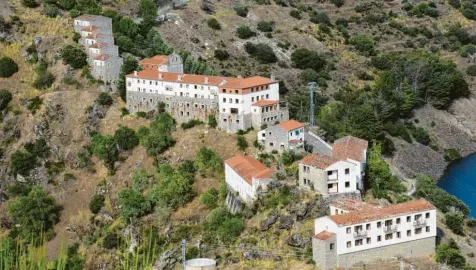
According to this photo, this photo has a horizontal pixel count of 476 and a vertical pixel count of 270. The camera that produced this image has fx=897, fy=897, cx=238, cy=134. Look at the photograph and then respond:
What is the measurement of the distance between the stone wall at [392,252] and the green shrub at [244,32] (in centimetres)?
7703

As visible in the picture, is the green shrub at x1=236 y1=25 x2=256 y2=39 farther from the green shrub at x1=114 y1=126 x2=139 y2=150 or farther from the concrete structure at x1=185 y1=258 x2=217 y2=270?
the concrete structure at x1=185 y1=258 x2=217 y2=270

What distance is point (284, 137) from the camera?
97.4 metres

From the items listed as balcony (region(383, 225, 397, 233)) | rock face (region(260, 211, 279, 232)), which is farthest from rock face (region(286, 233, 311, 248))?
balcony (region(383, 225, 397, 233))

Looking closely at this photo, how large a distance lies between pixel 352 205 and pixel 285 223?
23.2 ft

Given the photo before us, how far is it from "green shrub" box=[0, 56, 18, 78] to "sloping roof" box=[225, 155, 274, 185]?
44.5 m

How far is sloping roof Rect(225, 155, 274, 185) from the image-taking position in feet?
298

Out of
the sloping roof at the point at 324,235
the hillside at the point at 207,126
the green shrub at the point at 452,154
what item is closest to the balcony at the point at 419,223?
→ the hillside at the point at 207,126

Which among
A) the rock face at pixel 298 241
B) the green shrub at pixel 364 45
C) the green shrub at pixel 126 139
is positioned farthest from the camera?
the green shrub at pixel 364 45

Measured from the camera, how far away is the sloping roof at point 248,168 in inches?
3578

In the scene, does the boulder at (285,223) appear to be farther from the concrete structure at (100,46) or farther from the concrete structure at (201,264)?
the concrete structure at (100,46)

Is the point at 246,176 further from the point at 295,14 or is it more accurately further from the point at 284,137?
the point at 295,14

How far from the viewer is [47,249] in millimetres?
105125

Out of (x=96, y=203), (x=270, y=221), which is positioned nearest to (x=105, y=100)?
(x=96, y=203)

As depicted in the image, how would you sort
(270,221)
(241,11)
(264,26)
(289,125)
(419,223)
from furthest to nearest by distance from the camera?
(241,11), (264,26), (289,125), (270,221), (419,223)
